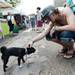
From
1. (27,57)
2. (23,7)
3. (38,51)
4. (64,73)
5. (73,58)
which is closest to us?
(64,73)

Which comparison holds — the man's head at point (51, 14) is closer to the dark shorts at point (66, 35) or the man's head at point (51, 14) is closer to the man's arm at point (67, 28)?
the man's arm at point (67, 28)

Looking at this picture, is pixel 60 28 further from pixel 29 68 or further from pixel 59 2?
pixel 59 2

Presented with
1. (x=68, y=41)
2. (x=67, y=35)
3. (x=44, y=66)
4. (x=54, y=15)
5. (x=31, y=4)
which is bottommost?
(x=44, y=66)

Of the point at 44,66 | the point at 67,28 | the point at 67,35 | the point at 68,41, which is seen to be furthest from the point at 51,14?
the point at 44,66


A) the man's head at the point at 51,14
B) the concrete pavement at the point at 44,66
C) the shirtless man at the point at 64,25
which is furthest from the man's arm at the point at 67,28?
the concrete pavement at the point at 44,66

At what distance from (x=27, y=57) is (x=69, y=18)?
129 cm

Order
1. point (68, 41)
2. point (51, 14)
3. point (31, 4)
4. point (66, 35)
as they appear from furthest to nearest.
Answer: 1. point (31, 4)
2. point (68, 41)
3. point (66, 35)
4. point (51, 14)

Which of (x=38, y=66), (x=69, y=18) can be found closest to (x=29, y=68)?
(x=38, y=66)

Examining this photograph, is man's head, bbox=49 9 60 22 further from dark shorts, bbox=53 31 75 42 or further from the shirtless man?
dark shorts, bbox=53 31 75 42

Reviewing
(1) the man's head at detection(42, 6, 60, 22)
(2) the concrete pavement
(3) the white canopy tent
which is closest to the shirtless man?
(1) the man's head at detection(42, 6, 60, 22)

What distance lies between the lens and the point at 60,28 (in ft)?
12.3

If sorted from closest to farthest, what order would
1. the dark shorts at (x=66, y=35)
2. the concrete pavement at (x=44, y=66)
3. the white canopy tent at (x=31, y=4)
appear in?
the concrete pavement at (x=44, y=66), the dark shorts at (x=66, y=35), the white canopy tent at (x=31, y=4)

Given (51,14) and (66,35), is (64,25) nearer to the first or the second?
(66,35)

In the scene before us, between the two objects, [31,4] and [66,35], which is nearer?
[66,35]
